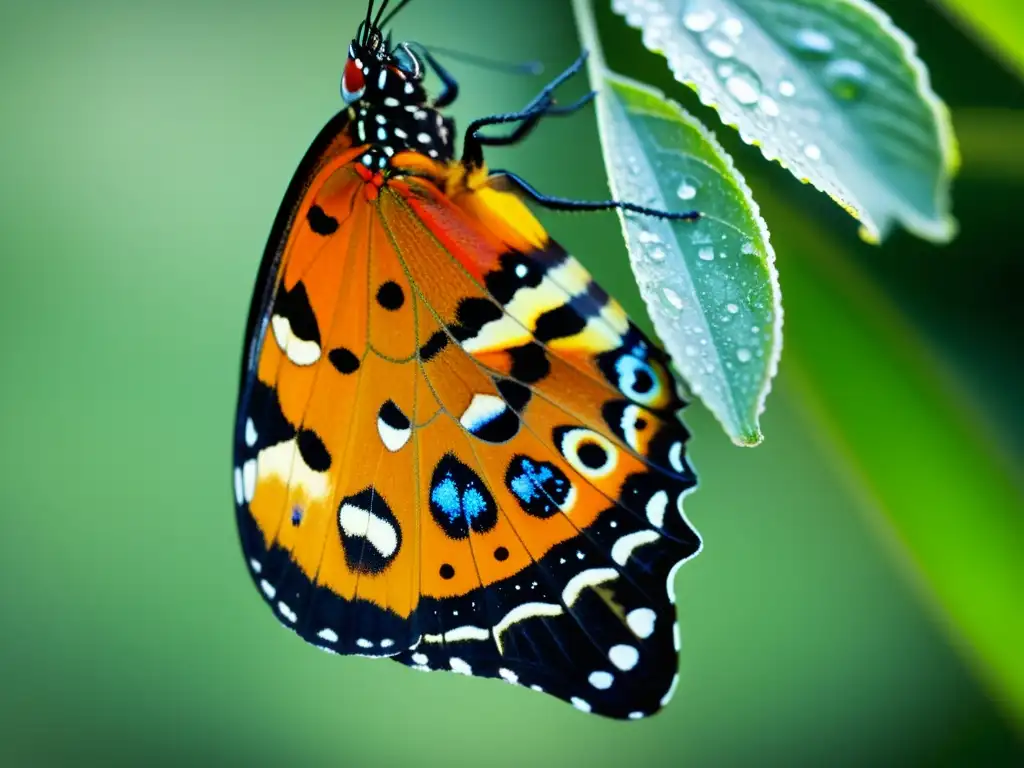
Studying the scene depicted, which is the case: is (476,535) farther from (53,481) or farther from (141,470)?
(53,481)

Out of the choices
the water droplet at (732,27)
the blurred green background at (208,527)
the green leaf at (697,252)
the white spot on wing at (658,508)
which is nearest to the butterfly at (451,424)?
the white spot on wing at (658,508)

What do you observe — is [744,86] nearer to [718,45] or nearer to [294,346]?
[718,45]

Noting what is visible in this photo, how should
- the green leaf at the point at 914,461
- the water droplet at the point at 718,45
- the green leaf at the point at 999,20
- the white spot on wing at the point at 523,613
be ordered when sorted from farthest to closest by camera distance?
the green leaf at the point at 914,461
the white spot on wing at the point at 523,613
the green leaf at the point at 999,20
the water droplet at the point at 718,45

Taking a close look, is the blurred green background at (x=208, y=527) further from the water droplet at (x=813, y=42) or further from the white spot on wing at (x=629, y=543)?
the water droplet at (x=813, y=42)

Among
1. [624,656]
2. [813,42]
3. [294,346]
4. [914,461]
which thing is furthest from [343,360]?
[914,461]

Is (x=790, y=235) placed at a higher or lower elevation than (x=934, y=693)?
higher

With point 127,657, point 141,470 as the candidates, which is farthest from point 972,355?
point 127,657
